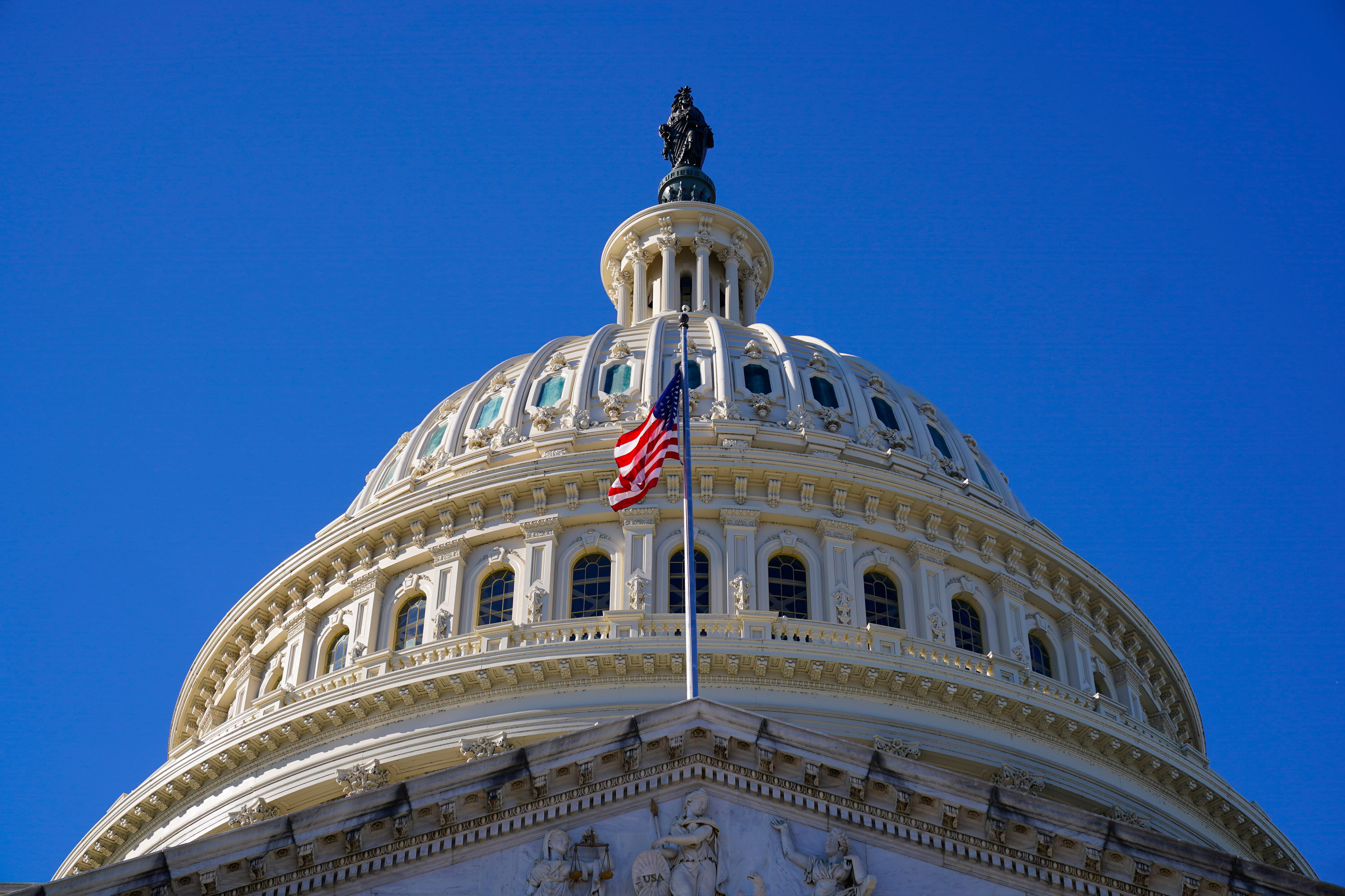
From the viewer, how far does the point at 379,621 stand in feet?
174

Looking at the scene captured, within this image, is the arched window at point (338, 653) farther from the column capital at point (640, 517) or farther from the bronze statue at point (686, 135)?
the bronze statue at point (686, 135)

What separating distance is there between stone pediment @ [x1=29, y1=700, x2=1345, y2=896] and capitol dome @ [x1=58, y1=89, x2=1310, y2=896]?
16429 millimetres

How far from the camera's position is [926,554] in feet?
174

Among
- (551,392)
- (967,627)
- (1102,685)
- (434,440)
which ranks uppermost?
(551,392)

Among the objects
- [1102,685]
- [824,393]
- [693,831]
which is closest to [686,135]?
[824,393]

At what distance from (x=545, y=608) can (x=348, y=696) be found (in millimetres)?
6242

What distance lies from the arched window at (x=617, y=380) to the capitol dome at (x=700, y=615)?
0.10 m

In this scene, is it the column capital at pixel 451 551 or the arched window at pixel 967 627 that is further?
the column capital at pixel 451 551

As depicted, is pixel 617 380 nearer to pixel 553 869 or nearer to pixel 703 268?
pixel 703 268

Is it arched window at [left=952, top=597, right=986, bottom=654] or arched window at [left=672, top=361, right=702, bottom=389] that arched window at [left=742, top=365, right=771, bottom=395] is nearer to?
arched window at [left=672, top=361, right=702, bottom=389]

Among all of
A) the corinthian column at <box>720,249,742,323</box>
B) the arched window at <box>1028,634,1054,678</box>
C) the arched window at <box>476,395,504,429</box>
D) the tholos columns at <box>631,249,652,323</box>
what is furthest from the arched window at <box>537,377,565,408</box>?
the arched window at <box>1028,634,1054,678</box>

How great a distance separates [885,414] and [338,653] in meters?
20.1

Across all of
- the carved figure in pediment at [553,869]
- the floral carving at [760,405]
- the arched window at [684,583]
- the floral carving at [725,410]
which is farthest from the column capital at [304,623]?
the carved figure in pediment at [553,869]

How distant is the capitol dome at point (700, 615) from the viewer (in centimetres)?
4512
